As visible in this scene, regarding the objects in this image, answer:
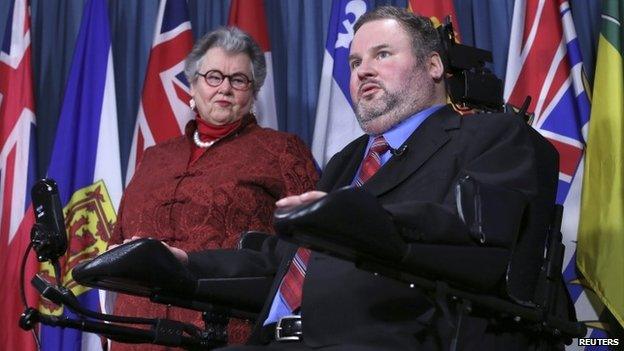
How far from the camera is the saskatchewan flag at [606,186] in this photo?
11.1 feet

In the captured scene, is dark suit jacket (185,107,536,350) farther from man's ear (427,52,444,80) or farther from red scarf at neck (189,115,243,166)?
red scarf at neck (189,115,243,166)

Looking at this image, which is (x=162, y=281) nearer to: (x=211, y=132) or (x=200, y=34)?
(x=211, y=132)

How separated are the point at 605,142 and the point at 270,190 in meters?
1.24

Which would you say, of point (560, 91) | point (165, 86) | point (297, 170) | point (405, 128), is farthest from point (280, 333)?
point (165, 86)

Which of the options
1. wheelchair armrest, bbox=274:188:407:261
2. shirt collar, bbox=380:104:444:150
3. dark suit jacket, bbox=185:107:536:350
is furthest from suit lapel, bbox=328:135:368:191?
wheelchair armrest, bbox=274:188:407:261

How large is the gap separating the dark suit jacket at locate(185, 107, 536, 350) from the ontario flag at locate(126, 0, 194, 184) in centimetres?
160

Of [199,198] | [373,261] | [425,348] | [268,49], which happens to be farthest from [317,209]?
[268,49]

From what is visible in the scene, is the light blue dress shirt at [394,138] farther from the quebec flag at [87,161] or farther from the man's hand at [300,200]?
the quebec flag at [87,161]

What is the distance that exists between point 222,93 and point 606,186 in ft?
4.61

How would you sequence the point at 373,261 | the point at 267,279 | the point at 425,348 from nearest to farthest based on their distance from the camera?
the point at 373,261, the point at 425,348, the point at 267,279

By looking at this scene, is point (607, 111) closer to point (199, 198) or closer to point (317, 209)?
point (199, 198)

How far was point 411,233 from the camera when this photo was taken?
6.03ft

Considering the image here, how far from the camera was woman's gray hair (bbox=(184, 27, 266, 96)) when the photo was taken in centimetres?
354

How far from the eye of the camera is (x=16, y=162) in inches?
156
